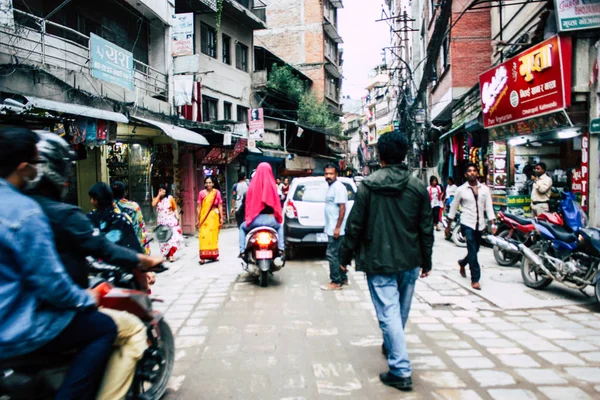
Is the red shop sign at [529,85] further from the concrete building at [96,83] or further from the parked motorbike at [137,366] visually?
the parked motorbike at [137,366]

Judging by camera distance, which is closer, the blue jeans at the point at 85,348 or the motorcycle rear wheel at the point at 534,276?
the blue jeans at the point at 85,348

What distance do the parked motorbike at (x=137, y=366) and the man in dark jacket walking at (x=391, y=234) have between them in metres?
1.62

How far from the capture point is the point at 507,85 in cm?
1194

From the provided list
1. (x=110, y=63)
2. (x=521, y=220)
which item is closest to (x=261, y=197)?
(x=521, y=220)

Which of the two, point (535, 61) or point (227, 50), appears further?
point (227, 50)

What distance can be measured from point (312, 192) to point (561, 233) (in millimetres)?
4888

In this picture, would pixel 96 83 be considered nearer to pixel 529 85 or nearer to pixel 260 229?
pixel 260 229

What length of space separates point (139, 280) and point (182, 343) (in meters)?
1.46

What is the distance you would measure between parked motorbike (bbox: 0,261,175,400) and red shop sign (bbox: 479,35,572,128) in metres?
8.99

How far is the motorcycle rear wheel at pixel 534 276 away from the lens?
6842mm

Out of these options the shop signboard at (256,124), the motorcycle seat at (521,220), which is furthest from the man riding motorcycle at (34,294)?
the shop signboard at (256,124)

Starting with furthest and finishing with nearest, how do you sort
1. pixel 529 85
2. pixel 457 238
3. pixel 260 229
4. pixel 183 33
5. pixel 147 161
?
pixel 183 33, pixel 147 161, pixel 457 238, pixel 529 85, pixel 260 229

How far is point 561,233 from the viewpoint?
263 inches

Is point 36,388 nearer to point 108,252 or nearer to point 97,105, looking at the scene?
point 108,252
